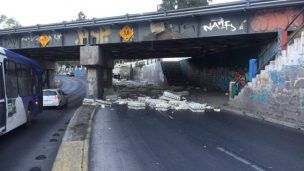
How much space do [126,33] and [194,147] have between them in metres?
20.7

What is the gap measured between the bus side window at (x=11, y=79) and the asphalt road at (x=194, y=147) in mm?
3252

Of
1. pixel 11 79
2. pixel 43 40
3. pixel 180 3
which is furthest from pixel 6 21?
pixel 11 79

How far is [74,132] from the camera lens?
13703 millimetres

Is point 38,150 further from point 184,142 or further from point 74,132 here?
point 184,142

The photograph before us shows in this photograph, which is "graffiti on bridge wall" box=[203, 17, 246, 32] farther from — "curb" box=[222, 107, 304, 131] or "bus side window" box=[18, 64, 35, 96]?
"bus side window" box=[18, 64, 35, 96]

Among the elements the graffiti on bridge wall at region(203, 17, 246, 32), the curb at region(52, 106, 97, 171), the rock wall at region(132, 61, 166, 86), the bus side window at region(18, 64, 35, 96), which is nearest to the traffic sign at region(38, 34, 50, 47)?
the graffiti on bridge wall at region(203, 17, 246, 32)

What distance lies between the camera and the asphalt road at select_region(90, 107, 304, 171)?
895 cm

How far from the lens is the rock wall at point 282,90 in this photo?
57.4 ft

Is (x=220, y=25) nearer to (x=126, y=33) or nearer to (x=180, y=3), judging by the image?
(x=126, y=33)

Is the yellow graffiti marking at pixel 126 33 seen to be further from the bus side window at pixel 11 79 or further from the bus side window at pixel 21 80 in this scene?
the bus side window at pixel 11 79

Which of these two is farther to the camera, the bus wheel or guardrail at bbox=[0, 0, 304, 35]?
guardrail at bbox=[0, 0, 304, 35]

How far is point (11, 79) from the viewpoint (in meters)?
13.3

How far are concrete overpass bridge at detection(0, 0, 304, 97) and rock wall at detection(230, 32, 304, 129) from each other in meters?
4.36

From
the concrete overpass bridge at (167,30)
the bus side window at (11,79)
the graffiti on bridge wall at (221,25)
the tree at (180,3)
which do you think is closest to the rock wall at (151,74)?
the tree at (180,3)
